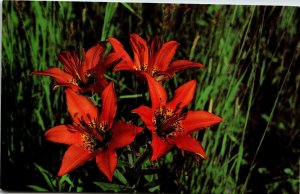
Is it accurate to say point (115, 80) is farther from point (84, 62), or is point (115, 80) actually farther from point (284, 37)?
point (284, 37)

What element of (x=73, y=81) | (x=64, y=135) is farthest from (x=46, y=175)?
(x=73, y=81)

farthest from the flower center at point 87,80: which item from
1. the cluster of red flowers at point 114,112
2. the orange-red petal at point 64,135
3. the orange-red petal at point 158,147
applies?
the orange-red petal at point 158,147

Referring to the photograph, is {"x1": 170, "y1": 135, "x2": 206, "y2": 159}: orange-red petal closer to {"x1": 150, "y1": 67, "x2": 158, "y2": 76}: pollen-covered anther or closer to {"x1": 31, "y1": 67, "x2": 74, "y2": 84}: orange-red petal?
{"x1": 150, "y1": 67, "x2": 158, "y2": 76}: pollen-covered anther

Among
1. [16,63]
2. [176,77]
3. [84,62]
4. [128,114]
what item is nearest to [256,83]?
[176,77]

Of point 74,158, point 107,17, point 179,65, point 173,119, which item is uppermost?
point 107,17

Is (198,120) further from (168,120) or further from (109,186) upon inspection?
(109,186)

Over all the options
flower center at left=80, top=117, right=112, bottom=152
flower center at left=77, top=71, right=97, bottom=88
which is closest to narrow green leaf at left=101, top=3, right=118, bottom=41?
flower center at left=77, top=71, right=97, bottom=88

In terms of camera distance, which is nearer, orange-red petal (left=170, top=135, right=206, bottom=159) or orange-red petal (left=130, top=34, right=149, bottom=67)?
orange-red petal (left=170, top=135, right=206, bottom=159)

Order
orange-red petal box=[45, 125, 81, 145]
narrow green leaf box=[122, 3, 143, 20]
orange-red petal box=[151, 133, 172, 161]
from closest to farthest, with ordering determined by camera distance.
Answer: orange-red petal box=[151, 133, 172, 161] < orange-red petal box=[45, 125, 81, 145] < narrow green leaf box=[122, 3, 143, 20]
